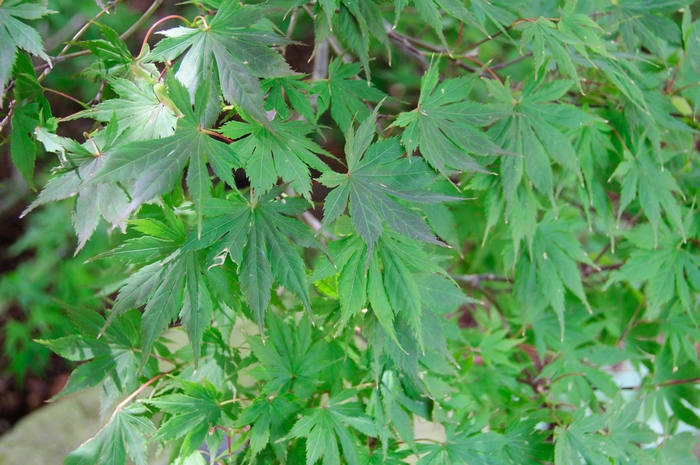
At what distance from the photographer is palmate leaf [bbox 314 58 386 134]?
93cm

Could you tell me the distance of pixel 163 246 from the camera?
782 mm

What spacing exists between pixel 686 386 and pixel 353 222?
105 cm

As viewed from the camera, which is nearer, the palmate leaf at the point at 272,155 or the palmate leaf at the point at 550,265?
the palmate leaf at the point at 272,155

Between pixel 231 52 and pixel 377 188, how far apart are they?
299 mm

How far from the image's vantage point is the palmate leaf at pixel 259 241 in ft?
2.42

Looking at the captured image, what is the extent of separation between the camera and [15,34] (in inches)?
29.8

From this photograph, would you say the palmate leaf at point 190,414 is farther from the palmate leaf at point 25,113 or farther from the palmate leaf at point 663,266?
the palmate leaf at point 663,266

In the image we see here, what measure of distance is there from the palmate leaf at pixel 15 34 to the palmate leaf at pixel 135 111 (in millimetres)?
104

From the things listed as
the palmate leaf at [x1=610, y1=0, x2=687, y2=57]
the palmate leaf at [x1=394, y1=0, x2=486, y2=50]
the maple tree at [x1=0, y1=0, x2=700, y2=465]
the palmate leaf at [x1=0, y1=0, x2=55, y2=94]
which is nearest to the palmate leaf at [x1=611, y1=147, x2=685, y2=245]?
the maple tree at [x1=0, y1=0, x2=700, y2=465]

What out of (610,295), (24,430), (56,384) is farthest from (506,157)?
(56,384)

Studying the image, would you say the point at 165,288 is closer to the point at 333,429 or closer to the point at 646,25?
the point at 333,429

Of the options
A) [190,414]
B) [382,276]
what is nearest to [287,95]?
[382,276]

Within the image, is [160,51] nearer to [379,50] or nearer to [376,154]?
[376,154]

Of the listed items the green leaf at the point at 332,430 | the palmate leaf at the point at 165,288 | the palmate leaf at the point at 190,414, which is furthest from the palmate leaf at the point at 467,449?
the palmate leaf at the point at 165,288
